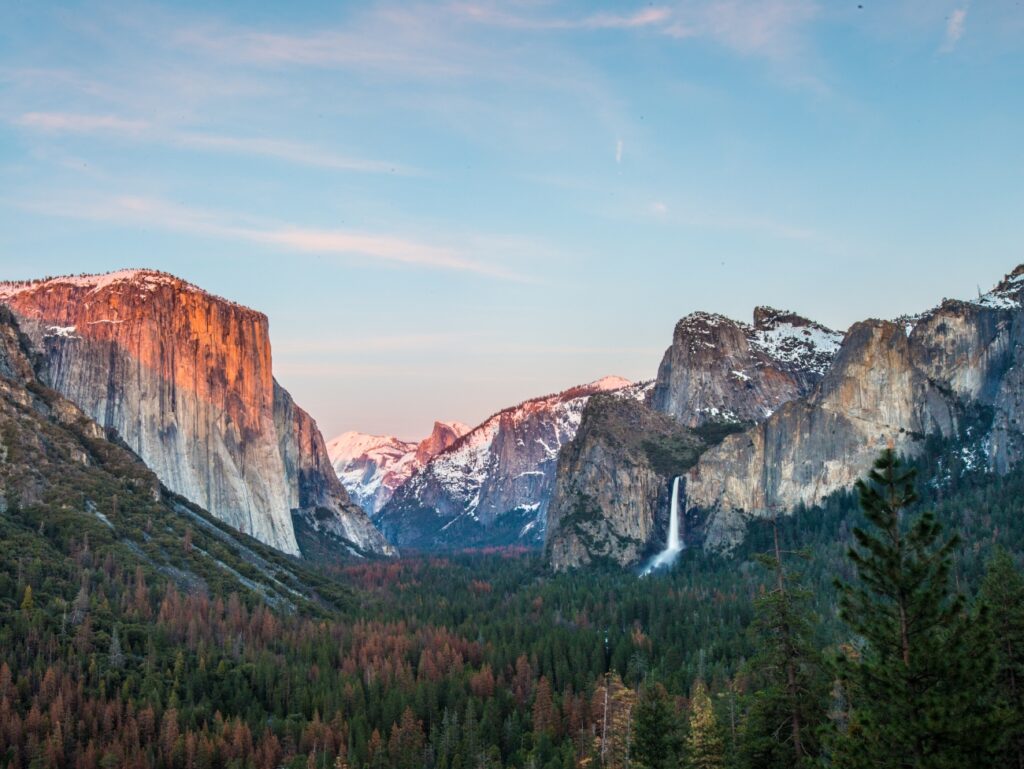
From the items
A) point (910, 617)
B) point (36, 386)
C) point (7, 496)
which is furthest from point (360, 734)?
point (36, 386)

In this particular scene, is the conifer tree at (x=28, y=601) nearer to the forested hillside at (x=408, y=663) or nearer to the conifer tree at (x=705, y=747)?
the forested hillside at (x=408, y=663)

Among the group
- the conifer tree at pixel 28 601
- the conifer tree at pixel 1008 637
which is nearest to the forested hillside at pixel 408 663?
the conifer tree at pixel 1008 637

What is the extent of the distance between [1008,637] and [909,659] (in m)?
9.77

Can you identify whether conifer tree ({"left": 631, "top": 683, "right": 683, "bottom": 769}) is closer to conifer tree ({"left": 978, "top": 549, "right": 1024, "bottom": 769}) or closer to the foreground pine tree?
conifer tree ({"left": 978, "top": 549, "right": 1024, "bottom": 769})

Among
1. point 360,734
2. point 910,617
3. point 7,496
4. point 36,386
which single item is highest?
point 36,386

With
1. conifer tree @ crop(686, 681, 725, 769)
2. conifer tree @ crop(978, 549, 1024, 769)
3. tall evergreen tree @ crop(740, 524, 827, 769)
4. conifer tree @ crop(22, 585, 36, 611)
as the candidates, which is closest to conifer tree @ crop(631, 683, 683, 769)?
conifer tree @ crop(686, 681, 725, 769)

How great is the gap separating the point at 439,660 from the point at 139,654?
34.0 meters

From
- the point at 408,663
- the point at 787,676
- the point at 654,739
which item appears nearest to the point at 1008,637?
the point at 787,676

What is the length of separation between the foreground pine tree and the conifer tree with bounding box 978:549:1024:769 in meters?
1.52

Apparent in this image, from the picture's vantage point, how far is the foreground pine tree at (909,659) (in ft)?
86.0

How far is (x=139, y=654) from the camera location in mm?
111500

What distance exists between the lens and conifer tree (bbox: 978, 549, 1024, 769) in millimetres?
29688

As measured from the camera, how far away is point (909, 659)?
27.6 meters

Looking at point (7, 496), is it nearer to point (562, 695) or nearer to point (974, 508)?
point (562, 695)
